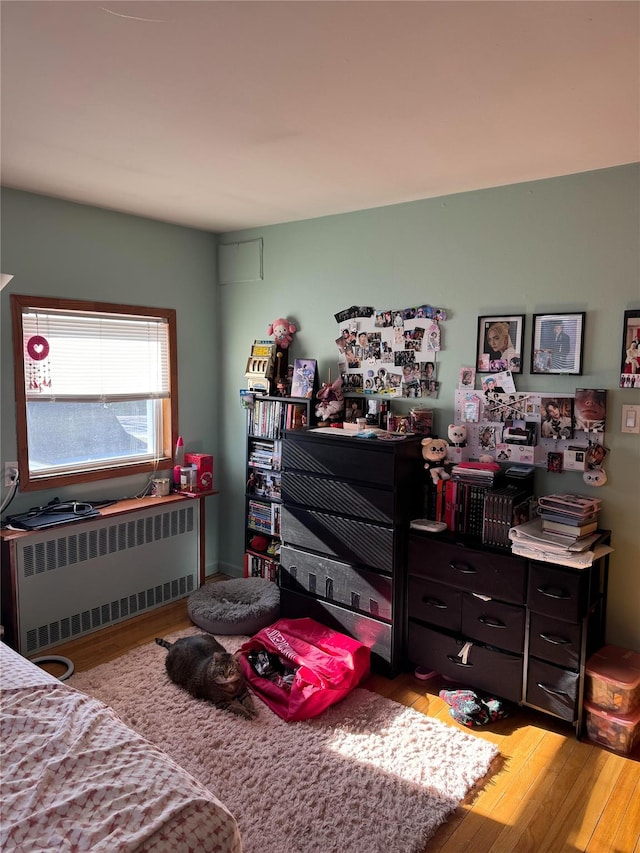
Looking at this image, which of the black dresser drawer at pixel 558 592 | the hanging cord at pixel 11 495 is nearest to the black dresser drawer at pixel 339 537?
the black dresser drawer at pixel 558 592

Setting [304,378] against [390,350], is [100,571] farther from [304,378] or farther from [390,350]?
[390,350]

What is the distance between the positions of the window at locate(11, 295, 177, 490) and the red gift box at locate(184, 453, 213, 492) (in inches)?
7.1

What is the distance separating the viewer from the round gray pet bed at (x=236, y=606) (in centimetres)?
345

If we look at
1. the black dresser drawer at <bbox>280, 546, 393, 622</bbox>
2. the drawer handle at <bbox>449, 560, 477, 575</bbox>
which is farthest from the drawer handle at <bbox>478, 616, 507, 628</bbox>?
the black dresser drawer at <bbox>280, 546, 393, 622</bbox>

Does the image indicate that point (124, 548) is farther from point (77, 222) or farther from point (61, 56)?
point (61, 56)

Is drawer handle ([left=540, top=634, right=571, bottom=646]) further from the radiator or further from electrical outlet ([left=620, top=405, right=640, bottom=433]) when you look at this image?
the radiator

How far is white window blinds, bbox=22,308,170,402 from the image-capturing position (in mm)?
3379

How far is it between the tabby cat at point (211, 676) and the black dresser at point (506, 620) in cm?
90

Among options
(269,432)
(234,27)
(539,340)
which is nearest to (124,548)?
(269,432)

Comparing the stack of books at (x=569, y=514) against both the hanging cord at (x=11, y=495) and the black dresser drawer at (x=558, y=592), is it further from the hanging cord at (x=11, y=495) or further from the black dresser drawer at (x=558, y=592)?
the hanging cord at (x=11, y=495)

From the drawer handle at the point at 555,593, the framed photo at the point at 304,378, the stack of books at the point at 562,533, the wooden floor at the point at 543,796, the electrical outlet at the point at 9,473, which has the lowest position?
the wooden floor at the point at 543,796

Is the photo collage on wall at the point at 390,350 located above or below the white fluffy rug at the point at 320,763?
above

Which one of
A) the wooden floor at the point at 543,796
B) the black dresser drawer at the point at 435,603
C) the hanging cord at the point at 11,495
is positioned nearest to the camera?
the wooden floor at the point at 543,796

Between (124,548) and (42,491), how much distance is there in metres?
0.60
